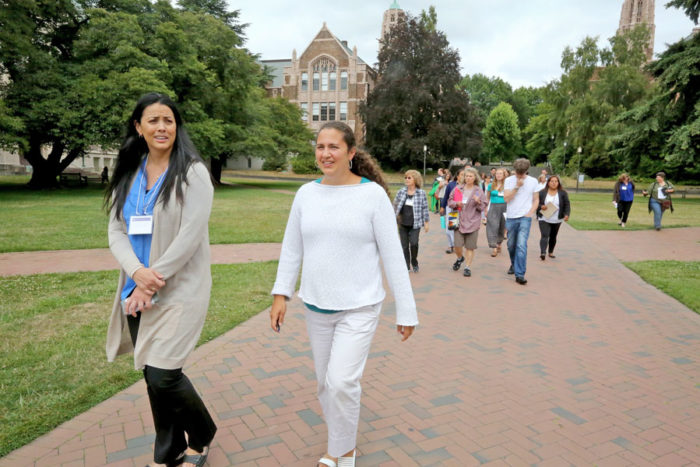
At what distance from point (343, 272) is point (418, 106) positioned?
47.2 meters

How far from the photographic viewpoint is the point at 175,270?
2295 millimetres

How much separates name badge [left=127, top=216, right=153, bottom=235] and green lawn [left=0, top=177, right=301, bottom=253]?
8932mm

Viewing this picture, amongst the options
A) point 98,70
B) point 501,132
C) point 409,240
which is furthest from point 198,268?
point 501,132

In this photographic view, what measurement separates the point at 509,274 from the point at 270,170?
5251 centimetres

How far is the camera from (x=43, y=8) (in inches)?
945

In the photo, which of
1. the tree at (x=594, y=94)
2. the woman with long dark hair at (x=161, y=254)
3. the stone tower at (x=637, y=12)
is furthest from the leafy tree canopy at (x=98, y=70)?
the stone tower at (x=637, y=12)

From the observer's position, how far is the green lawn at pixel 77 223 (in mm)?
10555

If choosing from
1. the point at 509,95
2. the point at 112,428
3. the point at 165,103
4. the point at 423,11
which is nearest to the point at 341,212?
the point at 165,103

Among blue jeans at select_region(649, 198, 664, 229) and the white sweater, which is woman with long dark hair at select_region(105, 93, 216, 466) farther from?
blue jeans at select_region(649, 198, 664, 229)

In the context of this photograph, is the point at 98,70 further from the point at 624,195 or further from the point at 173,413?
the point at 173,413

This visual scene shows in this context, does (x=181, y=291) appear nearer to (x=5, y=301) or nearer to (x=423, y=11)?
(x=5, y=301)

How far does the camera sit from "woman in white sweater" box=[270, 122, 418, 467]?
242cm

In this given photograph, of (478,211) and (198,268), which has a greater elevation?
(198,268)

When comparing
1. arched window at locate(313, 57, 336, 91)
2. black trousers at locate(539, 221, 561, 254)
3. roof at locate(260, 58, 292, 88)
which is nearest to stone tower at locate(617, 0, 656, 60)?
arched window at locate(313, 57, 336, 91)
